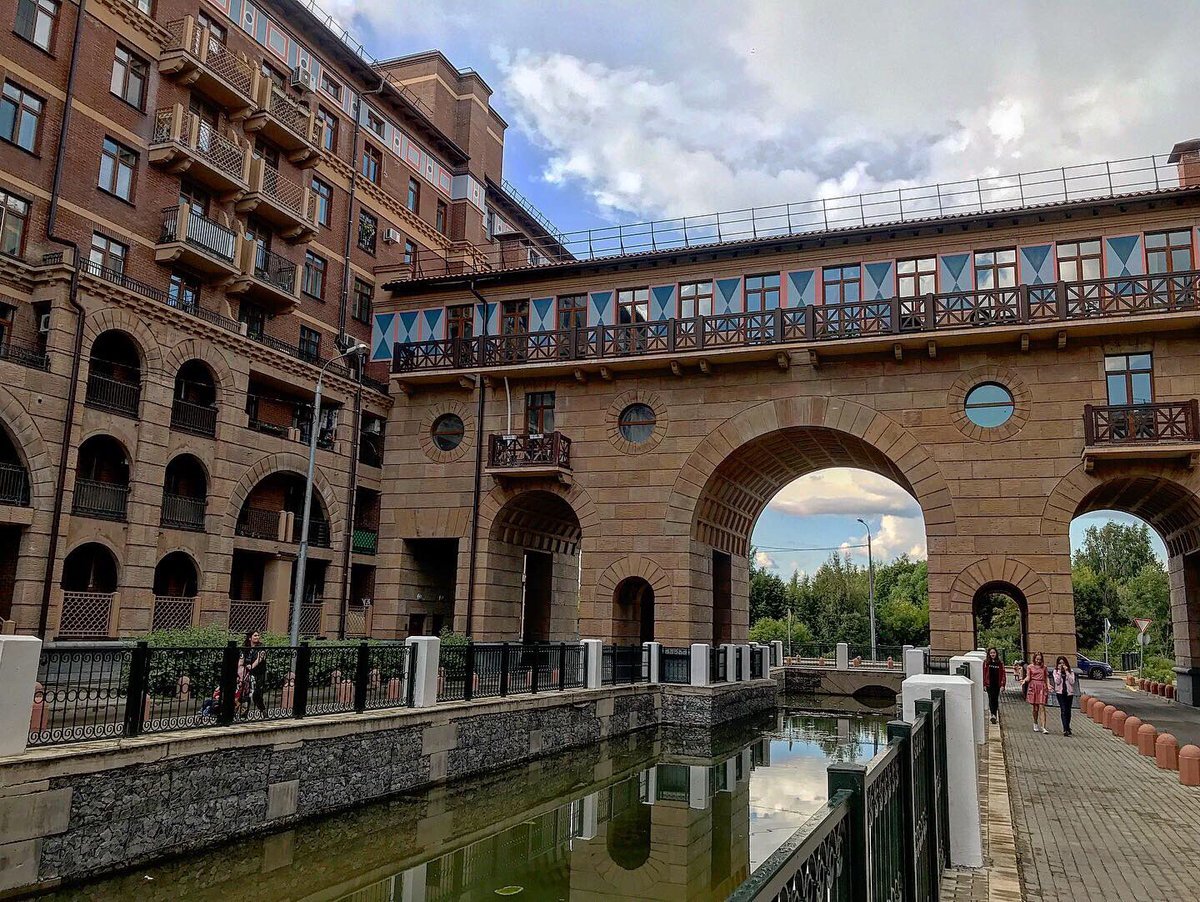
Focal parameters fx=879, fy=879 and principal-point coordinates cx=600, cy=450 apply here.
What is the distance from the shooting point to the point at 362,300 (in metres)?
32.9

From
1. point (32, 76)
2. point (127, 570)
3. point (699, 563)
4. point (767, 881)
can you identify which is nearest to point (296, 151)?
point (32, 76)

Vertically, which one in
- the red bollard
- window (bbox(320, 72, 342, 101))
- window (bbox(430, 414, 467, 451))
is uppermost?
window (bbox(320, 72, 342, 101))

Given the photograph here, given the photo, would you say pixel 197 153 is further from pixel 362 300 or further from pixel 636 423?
pixel 636 423

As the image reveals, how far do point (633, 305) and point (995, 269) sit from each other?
1130 cm

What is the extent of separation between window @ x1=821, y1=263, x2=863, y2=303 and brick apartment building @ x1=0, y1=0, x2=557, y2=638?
619 inches

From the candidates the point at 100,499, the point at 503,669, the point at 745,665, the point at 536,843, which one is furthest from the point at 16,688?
the point at 745,665

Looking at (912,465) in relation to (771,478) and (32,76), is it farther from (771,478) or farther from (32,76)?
(32,76)

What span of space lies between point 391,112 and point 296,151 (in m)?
6.45

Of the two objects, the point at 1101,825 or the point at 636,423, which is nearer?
the point at 1101,825

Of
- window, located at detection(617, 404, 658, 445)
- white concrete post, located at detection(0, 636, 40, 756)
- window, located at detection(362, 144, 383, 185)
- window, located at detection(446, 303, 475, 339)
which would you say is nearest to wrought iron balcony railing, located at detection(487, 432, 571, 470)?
window, located at detection(617, 404, 658, 445)

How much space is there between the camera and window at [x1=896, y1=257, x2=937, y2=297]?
2670 cm

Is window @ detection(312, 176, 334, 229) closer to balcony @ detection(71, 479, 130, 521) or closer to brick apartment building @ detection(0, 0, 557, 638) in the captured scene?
brick apartment building @ detection(0, 0, 557, 638)

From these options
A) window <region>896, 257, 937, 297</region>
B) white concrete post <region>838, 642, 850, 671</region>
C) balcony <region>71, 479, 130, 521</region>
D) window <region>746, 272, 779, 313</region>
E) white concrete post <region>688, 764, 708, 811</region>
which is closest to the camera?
A: white concrete post <region>688, 764, 708, 811</region>

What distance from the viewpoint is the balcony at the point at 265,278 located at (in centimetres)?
2630
